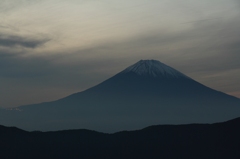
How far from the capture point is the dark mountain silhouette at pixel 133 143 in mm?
71500

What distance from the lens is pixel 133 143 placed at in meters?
75.6

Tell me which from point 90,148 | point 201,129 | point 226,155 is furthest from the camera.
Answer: point 201,129

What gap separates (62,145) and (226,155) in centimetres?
2652

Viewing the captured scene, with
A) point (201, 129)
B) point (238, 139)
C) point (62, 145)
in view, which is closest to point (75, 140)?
point (62, 145)

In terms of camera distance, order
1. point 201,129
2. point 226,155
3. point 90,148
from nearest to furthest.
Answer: point 226,155
point 90,148
point 201,129

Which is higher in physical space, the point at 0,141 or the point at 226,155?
the point at 0,141

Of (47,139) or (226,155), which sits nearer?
(226,155)

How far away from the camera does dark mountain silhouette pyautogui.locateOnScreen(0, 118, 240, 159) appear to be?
71500mm

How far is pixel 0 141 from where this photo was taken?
3034 inches

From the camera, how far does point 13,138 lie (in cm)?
Result: 7800

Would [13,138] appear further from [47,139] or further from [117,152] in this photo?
[117,152]

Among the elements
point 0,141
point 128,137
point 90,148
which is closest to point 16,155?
point 0,141

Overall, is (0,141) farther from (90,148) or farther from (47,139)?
(90,148)

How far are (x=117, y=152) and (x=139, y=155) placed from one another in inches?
138
